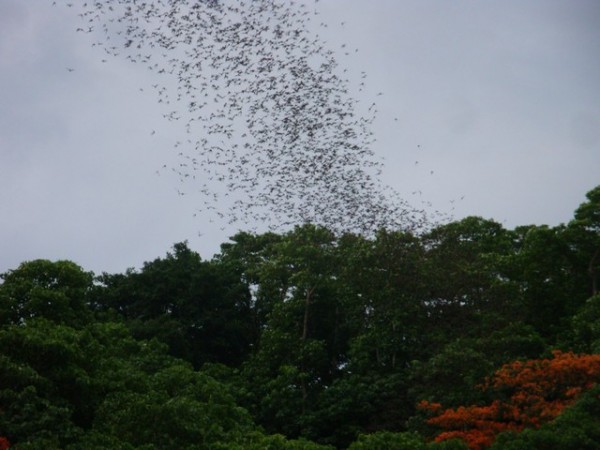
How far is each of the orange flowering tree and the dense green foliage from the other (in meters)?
0.91

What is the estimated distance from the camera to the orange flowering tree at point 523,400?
1945cm

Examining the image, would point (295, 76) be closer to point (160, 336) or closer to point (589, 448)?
point (589, 448)

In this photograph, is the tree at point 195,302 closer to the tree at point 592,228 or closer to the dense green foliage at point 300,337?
the dense green foliage at point 300,337

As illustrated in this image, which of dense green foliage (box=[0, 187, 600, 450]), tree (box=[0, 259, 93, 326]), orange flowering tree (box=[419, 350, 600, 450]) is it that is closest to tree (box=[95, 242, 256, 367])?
dense green foliage (box=[0, 187, 600, 450])

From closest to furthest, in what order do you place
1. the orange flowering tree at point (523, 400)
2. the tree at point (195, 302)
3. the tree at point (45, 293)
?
the orange flowering tree at point (523, 400), the tree at point (45, 293), the tree at point (195, 302)

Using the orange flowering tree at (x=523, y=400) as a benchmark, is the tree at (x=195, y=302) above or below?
above

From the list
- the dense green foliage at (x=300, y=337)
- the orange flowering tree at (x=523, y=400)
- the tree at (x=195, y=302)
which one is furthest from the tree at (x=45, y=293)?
the tree at (x=195, y=302)

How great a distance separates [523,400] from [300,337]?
9.73 metres

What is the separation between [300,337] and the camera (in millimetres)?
28656

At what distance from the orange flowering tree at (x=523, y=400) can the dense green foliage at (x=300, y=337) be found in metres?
0.91

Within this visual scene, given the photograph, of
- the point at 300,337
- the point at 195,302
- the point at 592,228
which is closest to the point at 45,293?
the point at 300,337

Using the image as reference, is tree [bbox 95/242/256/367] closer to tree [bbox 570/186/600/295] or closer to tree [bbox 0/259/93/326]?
tree [bbox 0/259/93/326]

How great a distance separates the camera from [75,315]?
21.3 meters

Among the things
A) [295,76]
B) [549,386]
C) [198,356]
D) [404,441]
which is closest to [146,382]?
[404,441]
